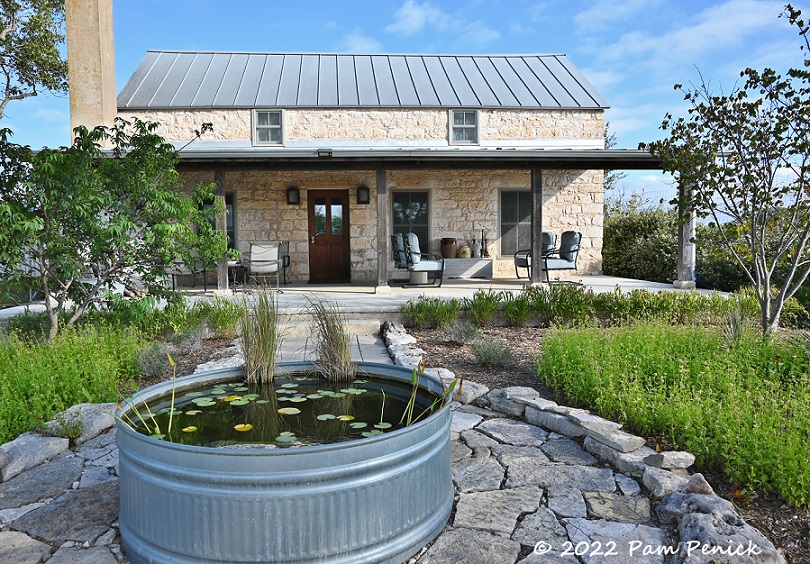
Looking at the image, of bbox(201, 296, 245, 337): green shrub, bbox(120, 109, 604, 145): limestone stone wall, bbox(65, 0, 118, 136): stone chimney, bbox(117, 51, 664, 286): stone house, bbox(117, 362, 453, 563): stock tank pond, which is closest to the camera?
bbox(117, 362, 453, 563): stock tank pond

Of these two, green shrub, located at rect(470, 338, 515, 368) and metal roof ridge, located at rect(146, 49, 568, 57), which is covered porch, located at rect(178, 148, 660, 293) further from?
green shrub, located at rect(470, 338, 515, 368)

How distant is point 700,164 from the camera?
4.82m

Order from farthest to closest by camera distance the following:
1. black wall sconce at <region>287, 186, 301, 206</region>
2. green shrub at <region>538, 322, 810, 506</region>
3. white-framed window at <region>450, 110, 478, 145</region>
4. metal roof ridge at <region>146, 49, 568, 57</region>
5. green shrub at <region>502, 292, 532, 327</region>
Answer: metal roof ridge at <region>146, 49, 568, 57</region>, white-framed window at <region>450, 110, 478, 145</region>, black wall sconce at <region>287, 186, 301, 206</region>, green shrub at <region>502, 292, 532, 327</region>, green shrub at <region>538, 322, 810, 506</region>

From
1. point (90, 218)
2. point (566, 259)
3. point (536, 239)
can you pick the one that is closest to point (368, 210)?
point (536, 239)

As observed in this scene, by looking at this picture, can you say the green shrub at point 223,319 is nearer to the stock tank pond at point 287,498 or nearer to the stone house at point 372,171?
the stock tank pond at point 287,498

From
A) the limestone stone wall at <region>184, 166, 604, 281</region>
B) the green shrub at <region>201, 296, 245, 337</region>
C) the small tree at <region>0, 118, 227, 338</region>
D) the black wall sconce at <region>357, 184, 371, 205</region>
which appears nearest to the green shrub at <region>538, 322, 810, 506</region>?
the green shrub at <region>201, 296, 245, 337</region>

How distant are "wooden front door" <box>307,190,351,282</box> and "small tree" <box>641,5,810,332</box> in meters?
6.99

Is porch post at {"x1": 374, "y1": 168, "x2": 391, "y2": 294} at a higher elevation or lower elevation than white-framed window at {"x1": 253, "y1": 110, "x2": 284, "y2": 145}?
lower

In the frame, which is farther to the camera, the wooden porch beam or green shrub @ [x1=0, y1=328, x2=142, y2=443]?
the wooden porch beam

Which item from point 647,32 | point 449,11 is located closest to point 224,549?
point 449,11

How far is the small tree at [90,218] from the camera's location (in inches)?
173

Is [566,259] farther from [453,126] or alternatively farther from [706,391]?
[706,391]

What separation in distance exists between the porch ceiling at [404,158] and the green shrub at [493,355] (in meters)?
4.50

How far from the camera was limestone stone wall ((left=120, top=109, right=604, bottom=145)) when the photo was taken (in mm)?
11031
